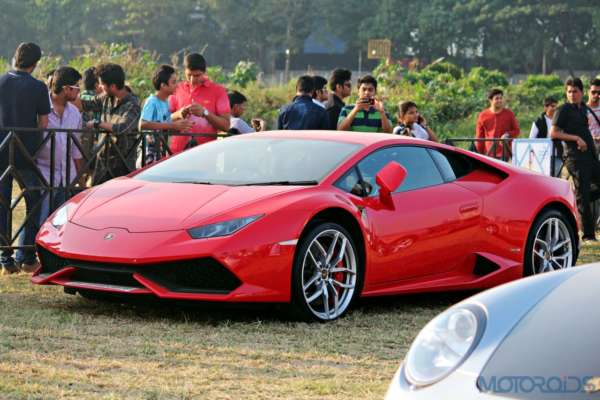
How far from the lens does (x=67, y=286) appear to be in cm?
823

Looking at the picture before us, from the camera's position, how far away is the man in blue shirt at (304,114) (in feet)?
40.9

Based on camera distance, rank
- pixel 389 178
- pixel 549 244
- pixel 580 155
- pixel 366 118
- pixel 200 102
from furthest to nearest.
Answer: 1. pixel 580 155
2. pixel 366 118
3. pixel 200 102
4. pixel 549 244
5. pixel 389 178

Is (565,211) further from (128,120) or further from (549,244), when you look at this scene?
(128,120)

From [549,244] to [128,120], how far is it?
13.1 ft

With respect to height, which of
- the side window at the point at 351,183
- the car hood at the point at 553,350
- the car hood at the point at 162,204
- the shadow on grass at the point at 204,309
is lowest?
the shadow on grass at the point at 204,309

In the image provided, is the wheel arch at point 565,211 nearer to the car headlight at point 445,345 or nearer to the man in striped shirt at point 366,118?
the man in striped shirt at point 366,118

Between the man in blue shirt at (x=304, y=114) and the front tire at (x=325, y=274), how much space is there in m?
4.14

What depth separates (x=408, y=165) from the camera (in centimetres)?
915

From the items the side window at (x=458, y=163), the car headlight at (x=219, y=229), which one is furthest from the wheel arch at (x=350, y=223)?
the side window at (x=458, y=163)

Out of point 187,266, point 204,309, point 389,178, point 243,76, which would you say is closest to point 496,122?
point 389,178

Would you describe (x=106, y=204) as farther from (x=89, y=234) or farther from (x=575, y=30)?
(x=575, y=30)

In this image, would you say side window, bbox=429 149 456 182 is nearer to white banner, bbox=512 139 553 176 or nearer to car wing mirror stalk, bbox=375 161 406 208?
car wing mirror stalk, bbox=375 161 406 208

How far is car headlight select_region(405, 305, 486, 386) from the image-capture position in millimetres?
3910

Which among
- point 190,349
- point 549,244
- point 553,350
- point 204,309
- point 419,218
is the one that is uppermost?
point 553,350
